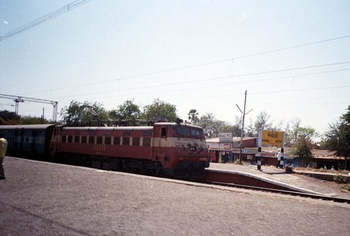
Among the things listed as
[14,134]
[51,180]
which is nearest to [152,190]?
[51,180]

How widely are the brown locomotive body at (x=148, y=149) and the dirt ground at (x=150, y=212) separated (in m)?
5.49

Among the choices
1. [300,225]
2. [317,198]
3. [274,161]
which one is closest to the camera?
[300,225]

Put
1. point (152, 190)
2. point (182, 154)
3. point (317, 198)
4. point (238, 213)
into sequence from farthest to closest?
point (182, 154)
point (317, 198)
point (152, 190)
point (238, 213)

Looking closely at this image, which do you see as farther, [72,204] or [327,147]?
[327,147]

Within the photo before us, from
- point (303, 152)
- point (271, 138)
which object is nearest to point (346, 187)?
point (271, 138)

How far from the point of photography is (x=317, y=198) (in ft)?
34.6

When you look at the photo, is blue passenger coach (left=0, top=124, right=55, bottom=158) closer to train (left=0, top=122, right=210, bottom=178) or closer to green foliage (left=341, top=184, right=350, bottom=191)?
train (left=0, top=122, right=210, bottom=178)

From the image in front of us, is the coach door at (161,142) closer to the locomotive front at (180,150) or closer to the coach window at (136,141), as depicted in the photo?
the locomotive front at (180,150)

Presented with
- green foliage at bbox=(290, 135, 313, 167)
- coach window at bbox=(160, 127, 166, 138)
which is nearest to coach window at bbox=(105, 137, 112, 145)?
coach window at bbox=(160, 127, 166, 138)

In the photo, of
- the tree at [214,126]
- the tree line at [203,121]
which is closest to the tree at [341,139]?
the tree line at [203,121]

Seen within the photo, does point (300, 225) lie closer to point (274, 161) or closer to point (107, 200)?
point (107, 200)

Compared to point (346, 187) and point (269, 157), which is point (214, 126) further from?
point (346, 187)

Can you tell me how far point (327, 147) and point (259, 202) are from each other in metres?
33.1

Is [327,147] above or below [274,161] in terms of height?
above
